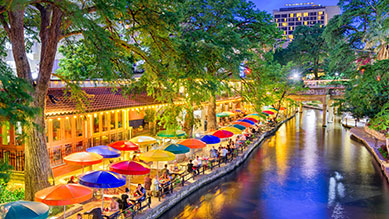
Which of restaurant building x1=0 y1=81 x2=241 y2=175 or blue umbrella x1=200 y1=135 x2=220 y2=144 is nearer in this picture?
restaurant building x1=0 y1=81 x2=241 y2=175

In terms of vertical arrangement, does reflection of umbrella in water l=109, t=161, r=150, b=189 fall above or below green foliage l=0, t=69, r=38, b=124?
below

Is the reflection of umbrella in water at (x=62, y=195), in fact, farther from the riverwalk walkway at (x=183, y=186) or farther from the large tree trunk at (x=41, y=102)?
the large tree trunk at (x=41, y=102)

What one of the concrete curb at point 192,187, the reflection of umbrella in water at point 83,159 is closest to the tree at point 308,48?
the concrete curb at point 192,187

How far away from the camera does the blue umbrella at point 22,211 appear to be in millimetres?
8906

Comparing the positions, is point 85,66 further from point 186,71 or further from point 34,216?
point 34,216

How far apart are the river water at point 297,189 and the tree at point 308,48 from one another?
39.2 metres

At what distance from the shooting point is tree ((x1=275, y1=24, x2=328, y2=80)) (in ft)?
213

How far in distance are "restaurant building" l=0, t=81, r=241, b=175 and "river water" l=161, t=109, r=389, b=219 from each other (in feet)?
22.5

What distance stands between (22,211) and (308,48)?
6608 cm

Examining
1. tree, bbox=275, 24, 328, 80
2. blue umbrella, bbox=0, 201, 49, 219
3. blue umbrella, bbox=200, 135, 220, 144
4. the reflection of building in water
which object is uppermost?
tree, bbox=275, 24, 328, 80

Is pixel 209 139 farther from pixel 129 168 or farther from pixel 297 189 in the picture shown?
pixel 129 168

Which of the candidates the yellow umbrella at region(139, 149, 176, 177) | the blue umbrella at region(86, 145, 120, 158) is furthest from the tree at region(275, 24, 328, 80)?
the blue umbrella at region(86, 145, 120, 158)

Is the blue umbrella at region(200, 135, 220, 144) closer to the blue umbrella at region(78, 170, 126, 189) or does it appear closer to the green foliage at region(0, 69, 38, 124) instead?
the blue umbrella at region(78, 170, 126, 189)

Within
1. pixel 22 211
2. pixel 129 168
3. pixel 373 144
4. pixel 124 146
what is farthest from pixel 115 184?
pixel 373 144
